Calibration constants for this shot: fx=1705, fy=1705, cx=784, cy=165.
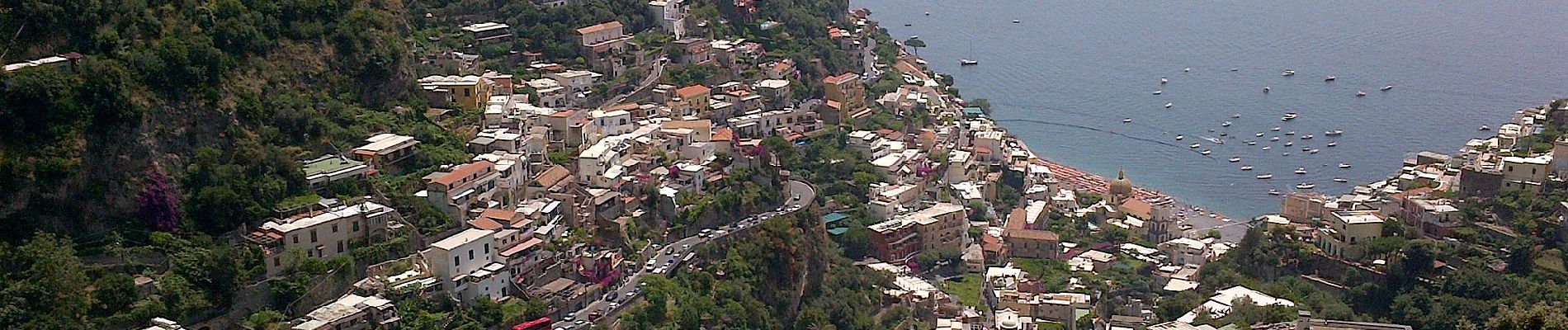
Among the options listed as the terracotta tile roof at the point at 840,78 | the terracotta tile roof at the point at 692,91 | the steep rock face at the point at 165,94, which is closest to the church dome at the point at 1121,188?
the terracotta tile roof at the point at 840,78

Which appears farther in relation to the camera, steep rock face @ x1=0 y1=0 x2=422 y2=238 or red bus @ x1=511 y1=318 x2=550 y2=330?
red bus @ x1=511 y1=318 x2=550 y2=330

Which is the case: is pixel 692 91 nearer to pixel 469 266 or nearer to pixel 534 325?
pixel 469 266

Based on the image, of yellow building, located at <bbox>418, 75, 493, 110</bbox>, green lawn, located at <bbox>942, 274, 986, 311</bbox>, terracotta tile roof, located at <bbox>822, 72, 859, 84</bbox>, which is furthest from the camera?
terracotta tile roof, located at <bbox>822, 72, 859, 84</bbox>

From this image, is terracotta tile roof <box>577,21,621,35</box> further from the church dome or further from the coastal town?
the church dome

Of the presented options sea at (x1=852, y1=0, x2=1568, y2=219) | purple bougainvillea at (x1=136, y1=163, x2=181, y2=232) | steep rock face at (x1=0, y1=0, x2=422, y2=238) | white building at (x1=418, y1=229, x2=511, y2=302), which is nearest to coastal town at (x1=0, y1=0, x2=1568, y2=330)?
white building at (x1=418, y1=229, x2=511, y2=302)

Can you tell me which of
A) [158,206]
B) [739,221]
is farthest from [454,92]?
[158,206]

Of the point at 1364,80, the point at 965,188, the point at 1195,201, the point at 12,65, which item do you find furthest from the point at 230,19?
the point at 1364,80

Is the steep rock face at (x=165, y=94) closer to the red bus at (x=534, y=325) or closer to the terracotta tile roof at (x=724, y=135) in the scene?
the red bus at (x=534, y=325)

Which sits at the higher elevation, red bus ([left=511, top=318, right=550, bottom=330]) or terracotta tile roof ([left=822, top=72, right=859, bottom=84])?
red bus ([left=511, top=318, right=550, bottom=330])
